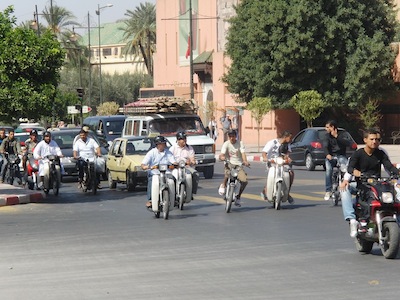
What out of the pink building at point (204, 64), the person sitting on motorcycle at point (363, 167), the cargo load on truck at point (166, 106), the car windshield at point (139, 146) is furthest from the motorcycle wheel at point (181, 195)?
the pink building at point (204, 64)

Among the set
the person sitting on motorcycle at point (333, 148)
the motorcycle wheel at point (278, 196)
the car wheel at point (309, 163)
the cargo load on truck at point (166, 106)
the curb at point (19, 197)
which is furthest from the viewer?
the car wheel at point (309, 163)

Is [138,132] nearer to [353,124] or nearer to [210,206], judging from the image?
[210,206]

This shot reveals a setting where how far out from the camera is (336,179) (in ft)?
71.3

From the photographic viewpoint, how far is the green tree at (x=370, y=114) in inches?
2044

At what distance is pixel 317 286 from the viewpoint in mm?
10469

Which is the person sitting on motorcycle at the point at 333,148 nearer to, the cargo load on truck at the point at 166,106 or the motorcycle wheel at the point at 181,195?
the motorcycle wheel at the point at 181,195

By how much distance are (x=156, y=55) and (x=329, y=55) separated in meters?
34.1

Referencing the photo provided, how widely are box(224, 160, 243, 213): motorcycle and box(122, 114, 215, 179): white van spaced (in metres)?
10.6

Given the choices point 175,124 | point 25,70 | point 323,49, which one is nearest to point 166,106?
point 175,124

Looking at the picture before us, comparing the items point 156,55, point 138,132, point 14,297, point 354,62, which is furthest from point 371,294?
point 156,55

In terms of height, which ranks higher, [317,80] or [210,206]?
[317,80]

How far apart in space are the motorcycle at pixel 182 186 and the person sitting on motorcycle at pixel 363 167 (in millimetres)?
7824

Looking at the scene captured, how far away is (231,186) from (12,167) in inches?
452

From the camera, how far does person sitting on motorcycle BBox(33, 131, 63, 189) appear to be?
2645 centimetres
